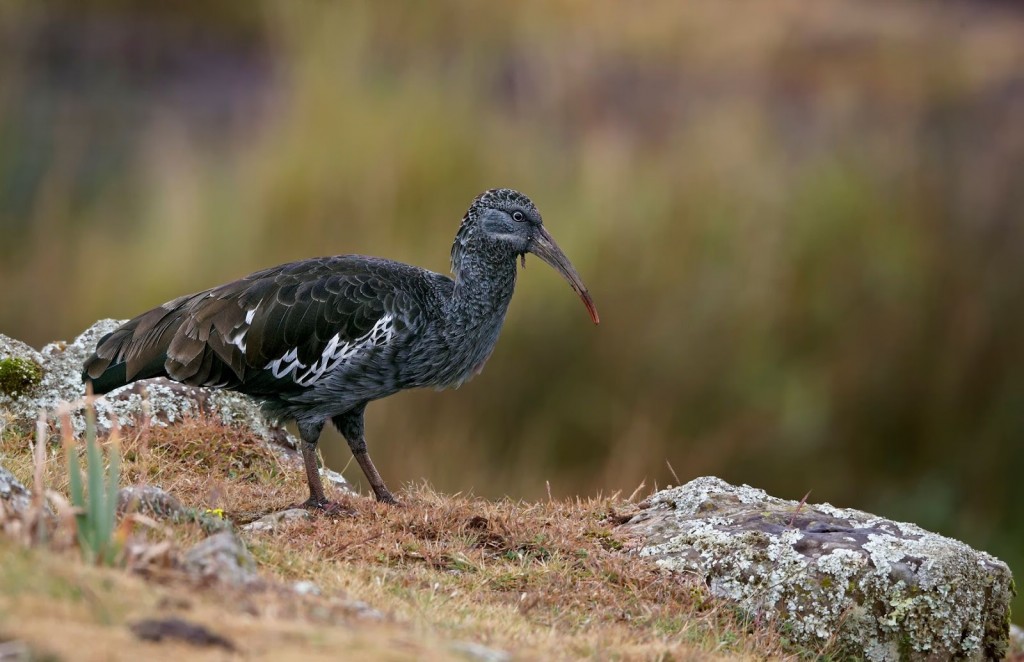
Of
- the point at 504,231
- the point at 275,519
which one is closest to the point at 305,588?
the point at 275,519

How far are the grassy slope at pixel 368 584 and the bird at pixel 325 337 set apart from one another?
1.74 feet

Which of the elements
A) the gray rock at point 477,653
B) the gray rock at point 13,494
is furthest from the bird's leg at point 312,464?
the gray rock at point 477,653

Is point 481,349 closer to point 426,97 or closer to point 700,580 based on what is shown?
point 700,580

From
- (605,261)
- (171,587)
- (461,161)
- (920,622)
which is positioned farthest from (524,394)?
(171,587)

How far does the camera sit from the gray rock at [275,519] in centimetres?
602

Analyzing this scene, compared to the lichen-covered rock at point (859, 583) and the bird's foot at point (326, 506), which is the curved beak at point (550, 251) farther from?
the bird's foot at point (326, 506)

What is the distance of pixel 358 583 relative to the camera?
5047mm

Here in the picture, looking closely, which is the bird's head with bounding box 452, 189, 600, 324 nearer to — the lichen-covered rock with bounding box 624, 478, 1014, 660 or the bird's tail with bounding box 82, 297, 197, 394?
the bird's tail with bounding box 82, 297, 197, 394

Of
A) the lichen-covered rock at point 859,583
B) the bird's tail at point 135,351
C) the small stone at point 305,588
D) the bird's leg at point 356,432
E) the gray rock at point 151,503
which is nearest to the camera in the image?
the small stone at point 305,588

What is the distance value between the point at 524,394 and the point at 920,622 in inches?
211

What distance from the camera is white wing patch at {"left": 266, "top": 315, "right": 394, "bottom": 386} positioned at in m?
6.71

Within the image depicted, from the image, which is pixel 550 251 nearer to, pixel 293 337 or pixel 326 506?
pixel 293 337

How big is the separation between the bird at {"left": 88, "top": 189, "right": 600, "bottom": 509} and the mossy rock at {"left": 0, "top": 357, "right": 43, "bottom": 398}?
3.13 feet

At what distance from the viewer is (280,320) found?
22.1 feet
